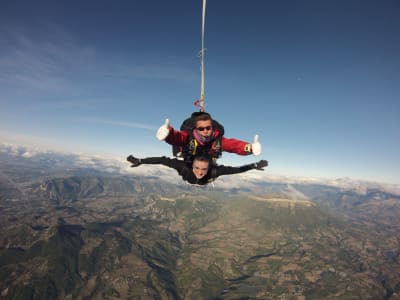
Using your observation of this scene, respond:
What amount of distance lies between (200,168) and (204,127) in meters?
1.97

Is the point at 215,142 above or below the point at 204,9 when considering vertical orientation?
below

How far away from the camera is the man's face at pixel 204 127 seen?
7.90m

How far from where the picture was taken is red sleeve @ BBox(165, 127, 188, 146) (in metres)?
7.64

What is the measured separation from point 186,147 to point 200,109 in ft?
5.25

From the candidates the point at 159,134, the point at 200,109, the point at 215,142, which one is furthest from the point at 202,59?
the point at 215,142

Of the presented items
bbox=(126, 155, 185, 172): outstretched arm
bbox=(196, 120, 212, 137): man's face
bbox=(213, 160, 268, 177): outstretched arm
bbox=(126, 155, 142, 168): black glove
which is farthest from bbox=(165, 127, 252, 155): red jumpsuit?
bbox=(126, 155, 142, 168): black glove

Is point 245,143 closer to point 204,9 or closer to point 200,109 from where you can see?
point 200,109

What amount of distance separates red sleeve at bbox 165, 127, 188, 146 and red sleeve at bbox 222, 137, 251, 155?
1.68m

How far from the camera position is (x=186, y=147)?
29.6ft

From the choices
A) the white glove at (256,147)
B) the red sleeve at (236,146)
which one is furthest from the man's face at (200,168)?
the white glove at (256,147)

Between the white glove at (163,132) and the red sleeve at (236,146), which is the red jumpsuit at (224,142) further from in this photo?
the white glove at (163,132)

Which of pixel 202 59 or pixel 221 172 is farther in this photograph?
pixel 221 172

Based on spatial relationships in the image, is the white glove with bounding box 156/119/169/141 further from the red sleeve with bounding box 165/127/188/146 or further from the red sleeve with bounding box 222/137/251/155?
the red sleeve with bounding box 222/137/251/155

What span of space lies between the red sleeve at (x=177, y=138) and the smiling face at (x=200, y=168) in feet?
3.43
